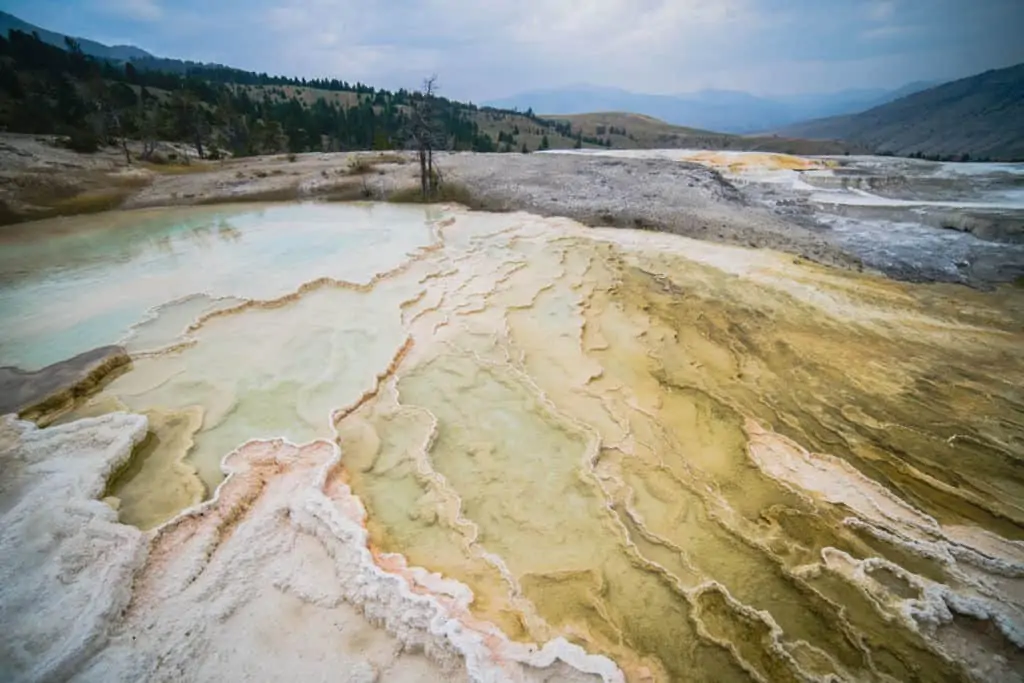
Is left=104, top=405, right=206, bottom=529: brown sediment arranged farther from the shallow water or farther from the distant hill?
the distant hill

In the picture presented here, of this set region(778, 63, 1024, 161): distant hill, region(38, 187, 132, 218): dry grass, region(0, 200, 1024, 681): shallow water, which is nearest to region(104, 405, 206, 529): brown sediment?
region(0, 200, 1024, 681): shallow water

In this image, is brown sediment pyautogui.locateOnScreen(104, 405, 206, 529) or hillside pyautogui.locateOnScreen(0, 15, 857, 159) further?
hillside pyautogui.locateOnScreen(0, 15, 857, 159)

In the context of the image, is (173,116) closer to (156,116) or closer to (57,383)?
(156,116)

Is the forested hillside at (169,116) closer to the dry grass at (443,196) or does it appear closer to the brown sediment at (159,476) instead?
the dry grass at (443,196)

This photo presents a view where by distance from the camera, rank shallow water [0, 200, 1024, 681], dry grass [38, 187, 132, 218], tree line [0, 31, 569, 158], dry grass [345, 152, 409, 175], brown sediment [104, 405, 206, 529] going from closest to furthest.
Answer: shallow water [0, 200, 1024, 681] → brown sediment [104, 405, 206, 529] → dry grass [38, 187, 132, 218] → dry grass [345, 152, 409, 175] → tree line [0, 31, 569, 158]

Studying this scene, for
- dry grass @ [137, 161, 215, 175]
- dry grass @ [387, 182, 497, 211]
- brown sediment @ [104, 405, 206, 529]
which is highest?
dry grass @ [137, 161, 215, 175]

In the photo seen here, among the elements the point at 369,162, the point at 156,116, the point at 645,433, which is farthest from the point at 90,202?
the point at 645,433

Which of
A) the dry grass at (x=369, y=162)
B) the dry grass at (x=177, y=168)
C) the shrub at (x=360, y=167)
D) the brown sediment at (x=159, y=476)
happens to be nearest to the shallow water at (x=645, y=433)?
the brown sediment at (x=159, y=476)
